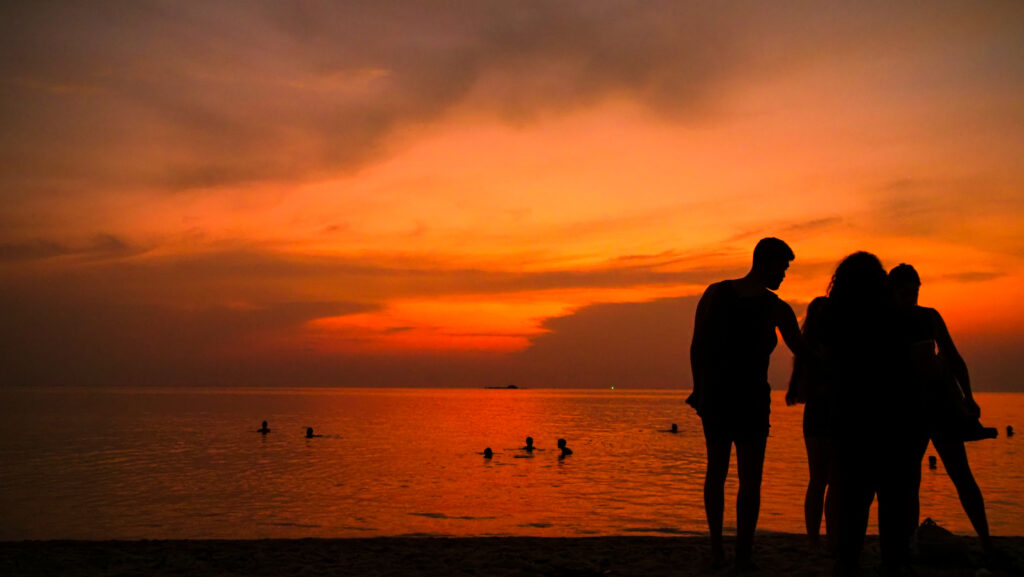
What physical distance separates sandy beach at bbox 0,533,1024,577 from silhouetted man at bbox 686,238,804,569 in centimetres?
116

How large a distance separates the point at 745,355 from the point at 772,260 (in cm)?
72

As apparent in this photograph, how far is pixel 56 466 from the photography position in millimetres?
25797

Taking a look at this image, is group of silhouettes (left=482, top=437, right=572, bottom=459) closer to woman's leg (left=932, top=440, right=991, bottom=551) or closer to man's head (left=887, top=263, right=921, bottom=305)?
woman's leg (left=932, top=440, right=991, bottom=551)

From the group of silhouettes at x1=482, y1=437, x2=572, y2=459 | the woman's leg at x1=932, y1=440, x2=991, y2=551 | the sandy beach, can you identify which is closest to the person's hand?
the woman's leg at x1=932, y1=440, x2=991, y2=551

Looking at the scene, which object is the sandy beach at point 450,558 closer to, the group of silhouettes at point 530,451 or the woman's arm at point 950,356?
the woman's arm at point 950,356

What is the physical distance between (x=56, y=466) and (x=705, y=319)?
27069 millimetres

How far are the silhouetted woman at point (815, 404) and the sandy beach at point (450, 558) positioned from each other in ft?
2.07

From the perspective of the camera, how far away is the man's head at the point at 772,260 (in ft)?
17.9

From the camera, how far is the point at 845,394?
15.4ft

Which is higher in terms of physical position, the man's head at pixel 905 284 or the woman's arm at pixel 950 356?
the man's head at pixel 905 284

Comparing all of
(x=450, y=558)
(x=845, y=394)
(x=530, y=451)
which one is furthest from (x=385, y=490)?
(x=845, y=394)

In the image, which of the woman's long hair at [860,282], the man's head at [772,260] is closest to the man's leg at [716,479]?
the man's head at [772,260]

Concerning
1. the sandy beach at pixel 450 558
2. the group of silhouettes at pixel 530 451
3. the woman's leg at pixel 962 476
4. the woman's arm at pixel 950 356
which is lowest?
the group of silhouettes at pixel 530 451

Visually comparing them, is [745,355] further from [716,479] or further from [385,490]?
[385,490]
